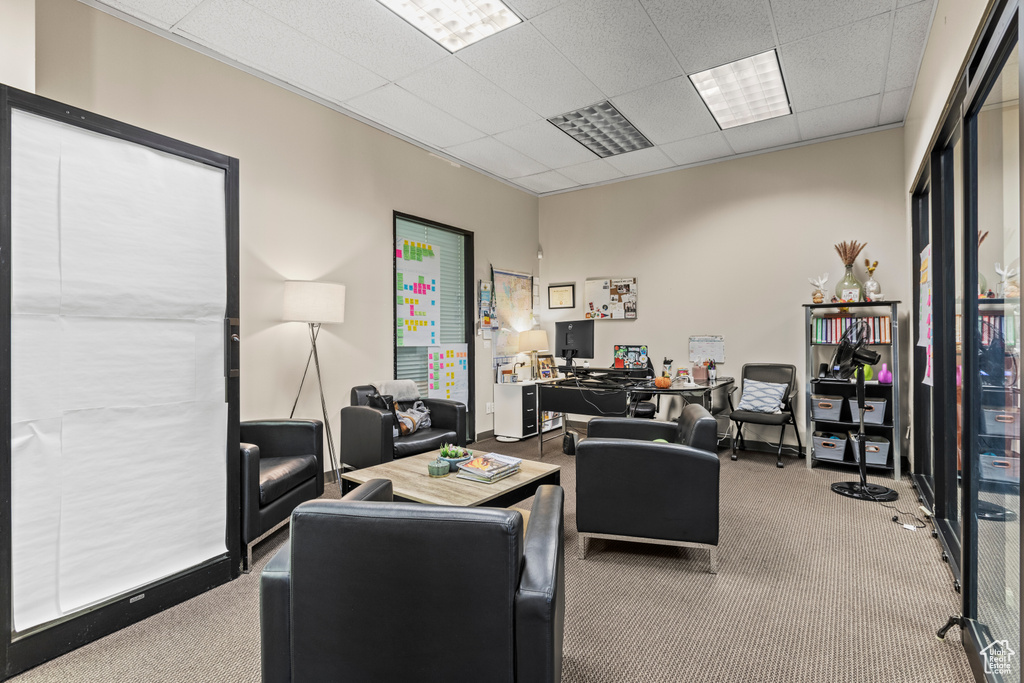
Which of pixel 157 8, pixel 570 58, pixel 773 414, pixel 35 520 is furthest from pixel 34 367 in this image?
pixel 773 414

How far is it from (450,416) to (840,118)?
4.35 metres

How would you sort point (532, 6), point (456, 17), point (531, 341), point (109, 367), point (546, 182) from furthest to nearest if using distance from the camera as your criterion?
point (546, 182), point (531, 341), point (456, 17), point (532, 6), point (109, 367)

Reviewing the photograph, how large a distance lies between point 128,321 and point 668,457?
8.52 feet

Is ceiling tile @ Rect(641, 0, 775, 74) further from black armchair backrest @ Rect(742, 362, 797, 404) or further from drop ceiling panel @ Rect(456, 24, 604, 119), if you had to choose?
black armchair backrest @ Rect(742, 362, 797, 404)

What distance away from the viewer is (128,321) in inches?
84.6

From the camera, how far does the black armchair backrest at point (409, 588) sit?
1229mm

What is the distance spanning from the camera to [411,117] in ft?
14.4

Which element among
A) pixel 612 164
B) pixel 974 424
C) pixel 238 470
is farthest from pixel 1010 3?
pixel 612 164

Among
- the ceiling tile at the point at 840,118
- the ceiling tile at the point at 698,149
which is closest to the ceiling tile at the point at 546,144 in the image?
the ceiling tile at the point at 698,149

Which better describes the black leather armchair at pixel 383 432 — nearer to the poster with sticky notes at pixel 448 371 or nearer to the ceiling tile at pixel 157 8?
the poster with sticky notes at pixel 448 371

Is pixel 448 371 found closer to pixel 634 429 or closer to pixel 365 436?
pixel 365 436

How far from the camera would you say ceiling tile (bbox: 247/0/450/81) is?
114 inches

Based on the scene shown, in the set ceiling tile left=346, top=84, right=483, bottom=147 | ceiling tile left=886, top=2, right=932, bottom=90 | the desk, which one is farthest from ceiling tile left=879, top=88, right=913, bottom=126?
ceiling tile left=346, top=84, right=483, bottom=147

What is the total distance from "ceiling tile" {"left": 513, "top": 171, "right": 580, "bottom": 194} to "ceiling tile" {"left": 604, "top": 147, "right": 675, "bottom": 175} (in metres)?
0.71
